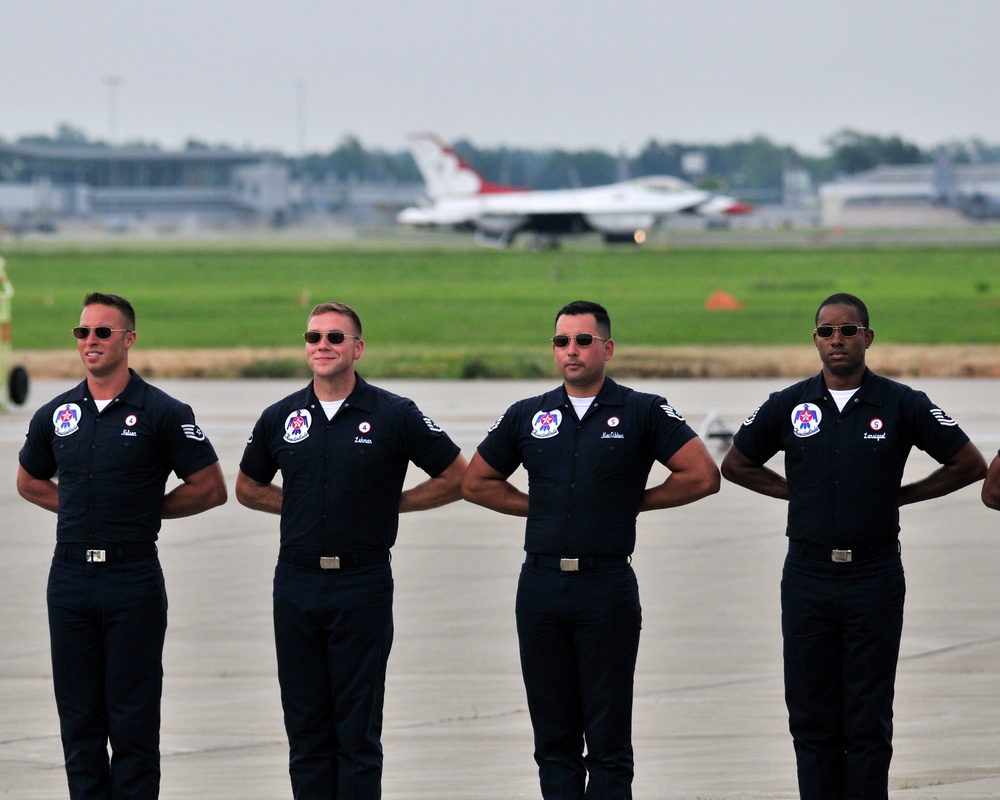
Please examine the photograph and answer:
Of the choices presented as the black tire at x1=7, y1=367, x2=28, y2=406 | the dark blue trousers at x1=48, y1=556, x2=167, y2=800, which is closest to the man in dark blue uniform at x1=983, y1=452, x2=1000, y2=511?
the dark blue trousers at x1=48, y1=556, x2=167, y2=800

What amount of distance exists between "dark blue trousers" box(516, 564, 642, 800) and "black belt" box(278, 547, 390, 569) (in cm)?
67

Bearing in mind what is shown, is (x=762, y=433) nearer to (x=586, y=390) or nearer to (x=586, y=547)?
(x=586, y=390)

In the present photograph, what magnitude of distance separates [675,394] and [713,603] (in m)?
16.2

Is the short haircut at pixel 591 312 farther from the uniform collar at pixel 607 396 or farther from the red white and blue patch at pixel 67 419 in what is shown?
the red white and blue patch at pixel 67 419

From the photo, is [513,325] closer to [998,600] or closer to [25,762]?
[998,600]

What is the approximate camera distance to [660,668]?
34.9 feet

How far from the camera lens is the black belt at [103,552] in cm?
711

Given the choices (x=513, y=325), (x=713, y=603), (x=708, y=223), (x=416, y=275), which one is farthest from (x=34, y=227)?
(x=713, y=603)

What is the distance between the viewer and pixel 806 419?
7297mm

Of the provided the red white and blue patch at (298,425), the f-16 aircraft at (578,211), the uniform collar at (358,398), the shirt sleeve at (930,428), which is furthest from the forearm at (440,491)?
the f-16 aircraft at (578,211)

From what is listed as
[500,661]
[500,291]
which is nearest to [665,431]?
[500,661]

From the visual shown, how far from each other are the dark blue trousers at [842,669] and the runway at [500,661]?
2.20ft

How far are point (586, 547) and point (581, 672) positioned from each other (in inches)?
21.0

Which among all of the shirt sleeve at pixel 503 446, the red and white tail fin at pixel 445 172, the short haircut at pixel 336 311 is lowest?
the shirt sleeve at pixel 503 446
